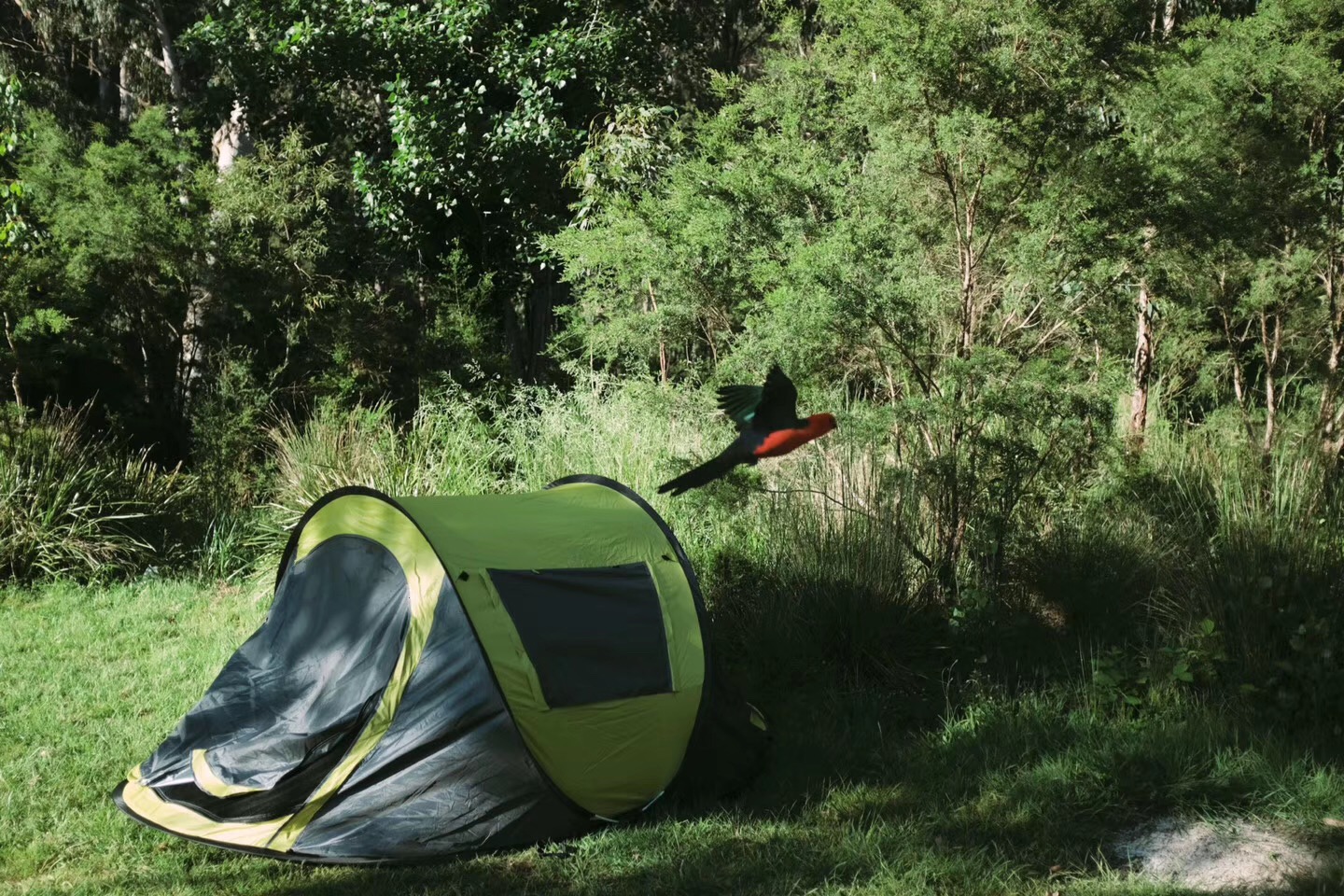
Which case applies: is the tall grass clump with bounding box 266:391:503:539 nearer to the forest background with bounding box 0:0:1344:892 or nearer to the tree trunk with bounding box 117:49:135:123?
the forest background with bounding box 0:0:1344:892

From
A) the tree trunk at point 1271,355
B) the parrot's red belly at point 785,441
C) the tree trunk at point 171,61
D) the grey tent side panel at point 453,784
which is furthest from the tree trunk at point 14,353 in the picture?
the tree trunk at point 1271,355

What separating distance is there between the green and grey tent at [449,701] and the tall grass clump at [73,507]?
355cm

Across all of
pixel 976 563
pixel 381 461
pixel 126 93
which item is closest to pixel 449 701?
pixel 976 563

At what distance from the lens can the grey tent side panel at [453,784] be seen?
3.75m

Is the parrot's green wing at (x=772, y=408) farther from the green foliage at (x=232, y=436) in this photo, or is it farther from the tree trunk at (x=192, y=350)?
the tree trunk at (x=192, y=350)

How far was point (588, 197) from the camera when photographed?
1042 centimetres

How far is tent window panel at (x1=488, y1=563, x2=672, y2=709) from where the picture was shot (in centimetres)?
398

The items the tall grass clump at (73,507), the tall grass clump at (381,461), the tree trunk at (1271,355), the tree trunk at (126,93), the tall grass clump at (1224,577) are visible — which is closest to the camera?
→ the tall grass clump at (1224,577)

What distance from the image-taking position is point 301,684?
162 inches

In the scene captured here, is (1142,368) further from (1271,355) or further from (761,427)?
(761,427)

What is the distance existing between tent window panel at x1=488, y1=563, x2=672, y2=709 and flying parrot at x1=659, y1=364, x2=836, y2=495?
0.84 meters

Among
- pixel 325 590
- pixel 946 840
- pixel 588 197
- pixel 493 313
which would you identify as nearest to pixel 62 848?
pixel 325 590

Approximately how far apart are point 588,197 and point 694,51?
383 centimetres

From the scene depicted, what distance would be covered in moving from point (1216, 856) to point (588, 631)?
7.07 feet
